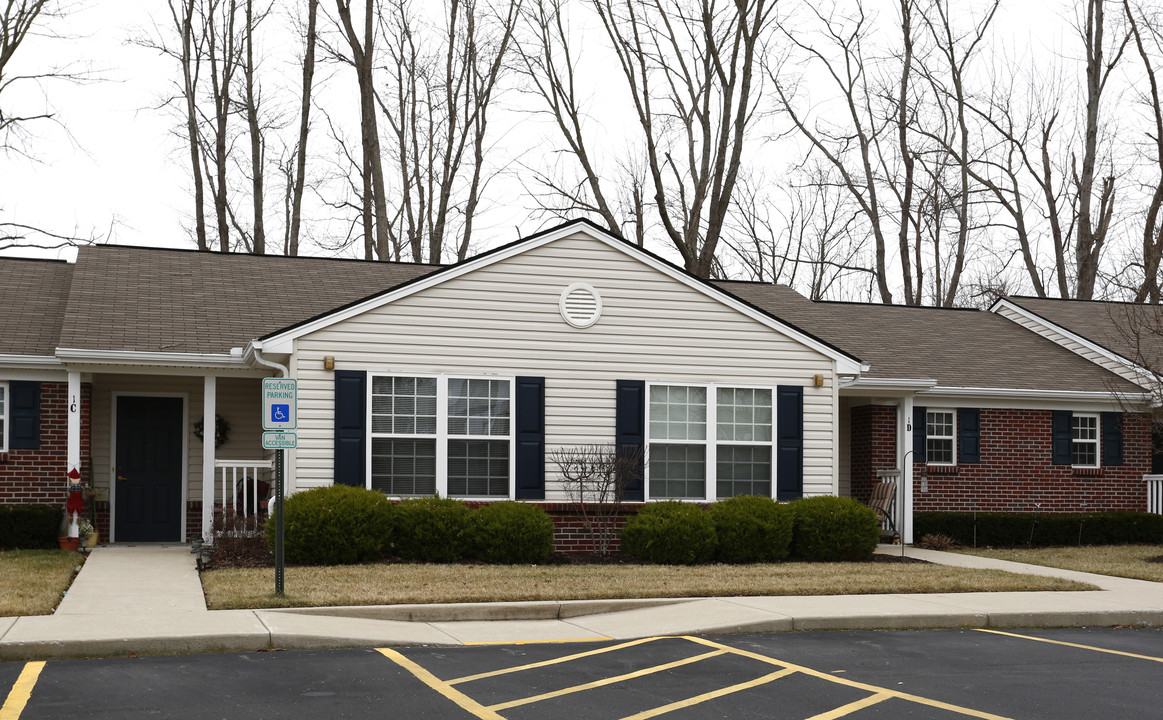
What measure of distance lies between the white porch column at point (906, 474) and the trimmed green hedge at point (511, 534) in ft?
21.6

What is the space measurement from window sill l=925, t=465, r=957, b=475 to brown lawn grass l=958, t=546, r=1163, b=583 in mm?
1590

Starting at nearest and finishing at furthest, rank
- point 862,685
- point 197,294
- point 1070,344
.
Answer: point 862,685 < point 197,294 < point 1070,344

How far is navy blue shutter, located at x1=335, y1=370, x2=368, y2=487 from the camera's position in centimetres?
1451

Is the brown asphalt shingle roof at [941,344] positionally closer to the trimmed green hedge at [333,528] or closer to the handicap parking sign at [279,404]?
the trimmed green hedge at [333,528]

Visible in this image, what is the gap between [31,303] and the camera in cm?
1753

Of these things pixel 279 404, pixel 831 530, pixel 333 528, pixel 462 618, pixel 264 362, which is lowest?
pixel 462 618

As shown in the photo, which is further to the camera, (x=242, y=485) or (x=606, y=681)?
(x=242, y=485)

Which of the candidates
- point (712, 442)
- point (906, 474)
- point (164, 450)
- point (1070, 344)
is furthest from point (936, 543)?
point (164, 450)

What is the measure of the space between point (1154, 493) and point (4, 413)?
61.5ft

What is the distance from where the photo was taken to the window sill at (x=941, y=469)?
761 inches

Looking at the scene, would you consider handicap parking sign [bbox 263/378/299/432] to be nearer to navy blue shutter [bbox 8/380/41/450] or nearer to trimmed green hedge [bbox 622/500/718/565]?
trimmed green hedge [bbox 622/500/718/565]

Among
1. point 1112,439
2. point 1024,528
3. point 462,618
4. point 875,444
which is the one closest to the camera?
point 462,618

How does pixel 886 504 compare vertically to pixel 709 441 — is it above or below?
below

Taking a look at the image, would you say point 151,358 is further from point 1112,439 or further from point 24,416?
point 1112,439
